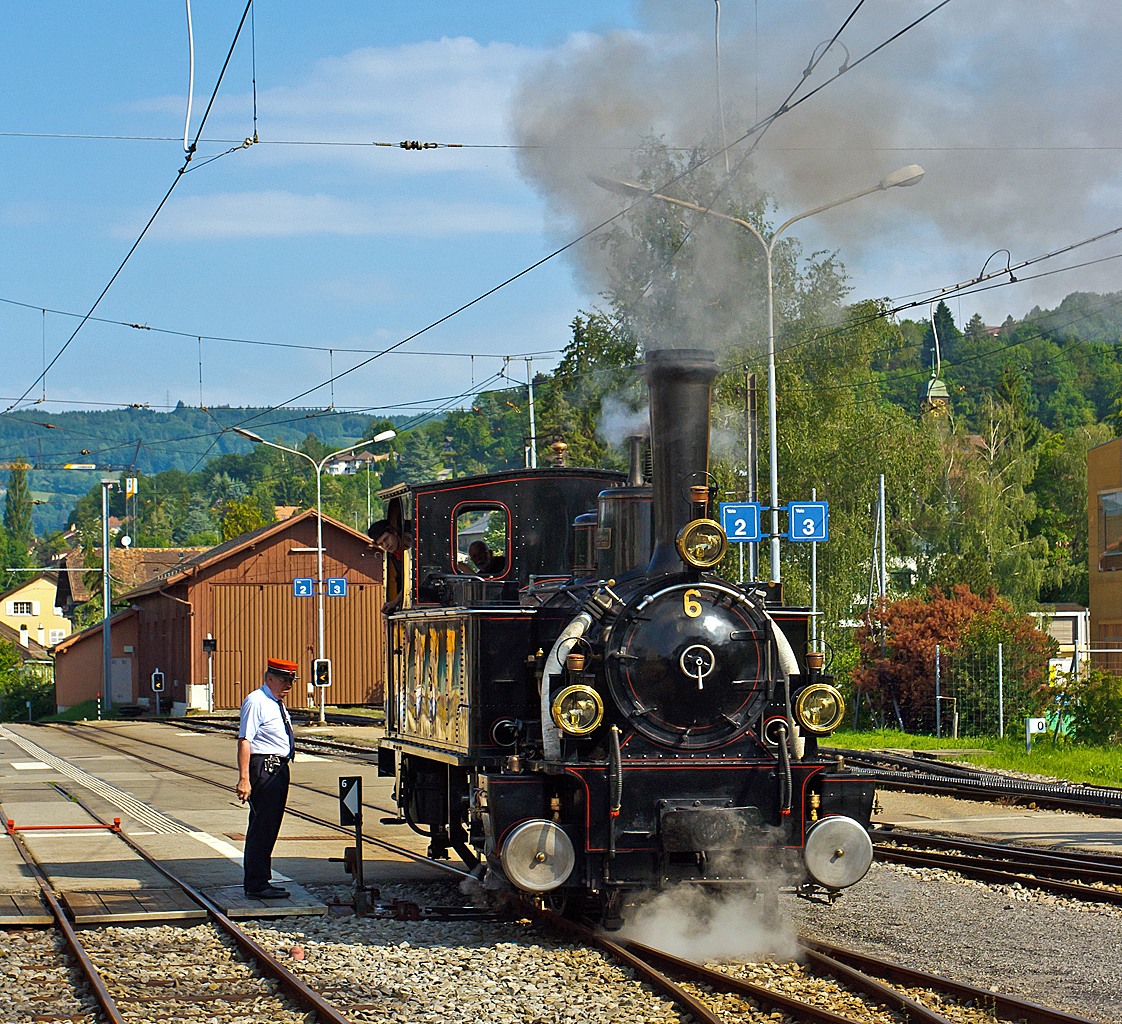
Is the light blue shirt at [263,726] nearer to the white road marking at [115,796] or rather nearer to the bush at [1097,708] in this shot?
the white road marking at [115,796]

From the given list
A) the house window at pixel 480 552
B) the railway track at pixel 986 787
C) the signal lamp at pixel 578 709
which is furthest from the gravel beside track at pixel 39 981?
the railway track at pixel 986 787

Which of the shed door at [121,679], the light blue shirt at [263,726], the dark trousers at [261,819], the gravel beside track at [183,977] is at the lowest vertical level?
the shed door at [121,679]

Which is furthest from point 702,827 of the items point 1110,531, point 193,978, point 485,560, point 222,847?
point 1110,531

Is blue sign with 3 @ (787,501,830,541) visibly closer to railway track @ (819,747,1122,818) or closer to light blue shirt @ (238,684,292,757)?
railway track @ (819,747,1122,818)

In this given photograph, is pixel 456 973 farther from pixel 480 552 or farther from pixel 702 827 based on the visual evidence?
pixel 480 552

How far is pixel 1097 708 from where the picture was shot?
71.1 ft

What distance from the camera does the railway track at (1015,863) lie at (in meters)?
9.91

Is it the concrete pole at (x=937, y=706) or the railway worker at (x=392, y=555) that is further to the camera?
the concrete pole at (x=937, y=706)

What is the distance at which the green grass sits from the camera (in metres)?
18.6

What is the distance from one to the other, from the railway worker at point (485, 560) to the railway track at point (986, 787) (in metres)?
4.35

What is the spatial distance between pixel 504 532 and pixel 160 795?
31.1ft

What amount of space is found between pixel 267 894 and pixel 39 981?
2.27 metres

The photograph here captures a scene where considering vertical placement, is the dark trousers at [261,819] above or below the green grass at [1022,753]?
above

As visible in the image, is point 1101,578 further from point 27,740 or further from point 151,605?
point 151,605
